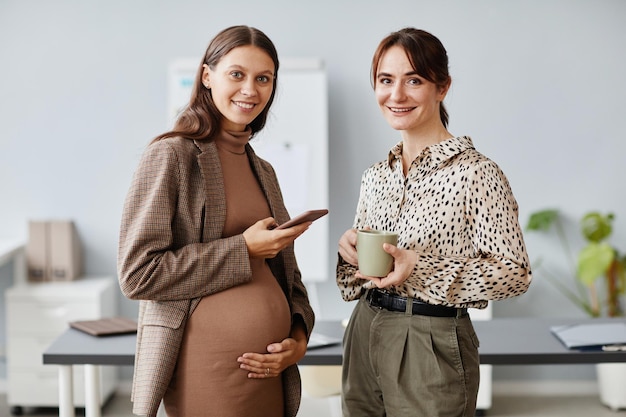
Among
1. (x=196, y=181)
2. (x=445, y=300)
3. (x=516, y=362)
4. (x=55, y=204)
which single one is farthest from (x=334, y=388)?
(x=55, y=204)

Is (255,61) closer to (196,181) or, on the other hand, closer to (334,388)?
(196,181)

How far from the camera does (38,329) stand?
3879mm

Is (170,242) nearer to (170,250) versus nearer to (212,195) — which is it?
(170,250)

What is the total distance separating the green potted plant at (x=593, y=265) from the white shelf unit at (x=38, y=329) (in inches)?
95.1

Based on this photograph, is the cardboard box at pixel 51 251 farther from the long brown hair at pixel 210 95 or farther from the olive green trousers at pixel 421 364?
the olive green trousers at pixel 421 364

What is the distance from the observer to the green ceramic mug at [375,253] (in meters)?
1.65

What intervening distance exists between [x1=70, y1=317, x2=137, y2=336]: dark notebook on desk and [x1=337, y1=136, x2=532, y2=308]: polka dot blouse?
4.11ft

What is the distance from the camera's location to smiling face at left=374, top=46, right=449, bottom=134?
1.77 meters

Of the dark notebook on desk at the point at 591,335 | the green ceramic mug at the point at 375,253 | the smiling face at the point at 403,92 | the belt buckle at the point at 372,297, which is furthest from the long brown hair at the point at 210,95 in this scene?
the dark notebook on desk at the point at 591,335

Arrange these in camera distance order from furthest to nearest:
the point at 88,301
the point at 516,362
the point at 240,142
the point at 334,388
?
1. the point at 88,301
2. the point at 334,388
3. the point at 516,362
4. the point at 240,142

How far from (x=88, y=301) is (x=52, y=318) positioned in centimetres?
21

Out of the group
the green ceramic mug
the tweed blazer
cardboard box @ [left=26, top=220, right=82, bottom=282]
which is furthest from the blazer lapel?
cardboard box @ [left=26, top=220, right=82, bottom=282]

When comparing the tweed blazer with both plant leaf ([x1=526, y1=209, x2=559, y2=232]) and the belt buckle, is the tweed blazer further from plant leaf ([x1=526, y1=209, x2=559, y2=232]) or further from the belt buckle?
plant leaf ([x1=526, y1=209, x2=559, y2=232])

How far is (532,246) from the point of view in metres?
4.25
